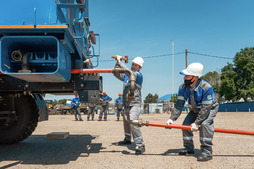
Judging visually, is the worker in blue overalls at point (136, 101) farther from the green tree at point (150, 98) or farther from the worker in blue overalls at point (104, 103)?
the green tree at point (150, 98)

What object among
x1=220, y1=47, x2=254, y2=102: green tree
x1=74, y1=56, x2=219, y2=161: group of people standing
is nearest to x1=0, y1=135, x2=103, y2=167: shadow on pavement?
x1=74, y1=56, x2=219, y2=161: group of people standing

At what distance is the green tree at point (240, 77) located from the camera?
1642 inches

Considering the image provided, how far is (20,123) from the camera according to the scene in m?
4.36

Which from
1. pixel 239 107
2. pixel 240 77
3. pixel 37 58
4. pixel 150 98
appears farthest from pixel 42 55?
pixel 150 98

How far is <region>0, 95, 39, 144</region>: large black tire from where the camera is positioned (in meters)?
4.35

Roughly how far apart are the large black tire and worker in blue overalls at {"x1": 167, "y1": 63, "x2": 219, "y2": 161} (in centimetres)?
276

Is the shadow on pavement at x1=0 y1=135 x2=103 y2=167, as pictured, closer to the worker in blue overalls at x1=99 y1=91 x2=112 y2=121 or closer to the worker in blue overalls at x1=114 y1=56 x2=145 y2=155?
the worker in blue overalls at x1=114 y1=56 x2=145 y2=155

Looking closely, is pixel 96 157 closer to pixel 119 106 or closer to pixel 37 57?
pixel 37 57

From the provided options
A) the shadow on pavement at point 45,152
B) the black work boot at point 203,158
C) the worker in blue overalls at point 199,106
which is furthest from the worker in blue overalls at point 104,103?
the black work boot at point 203,158

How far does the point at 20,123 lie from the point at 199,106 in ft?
11.2

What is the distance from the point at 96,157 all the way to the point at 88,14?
3.19m

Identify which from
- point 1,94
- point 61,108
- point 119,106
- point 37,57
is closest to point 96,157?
point 37,57

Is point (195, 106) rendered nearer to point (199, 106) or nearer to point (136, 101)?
point (199, 106)

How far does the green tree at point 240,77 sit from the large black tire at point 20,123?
141 feet
